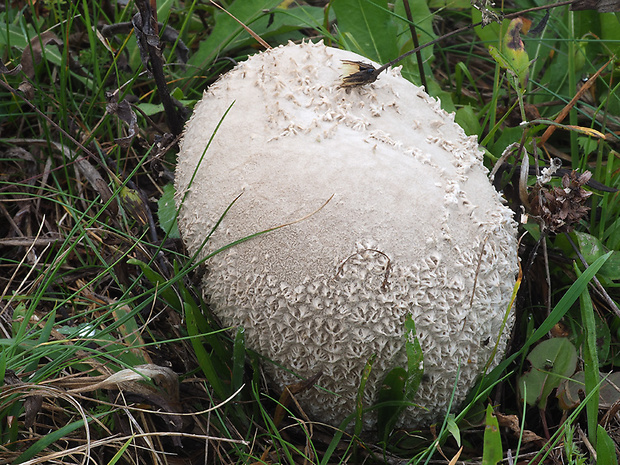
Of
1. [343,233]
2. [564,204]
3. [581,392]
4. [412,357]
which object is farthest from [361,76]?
[581,392]

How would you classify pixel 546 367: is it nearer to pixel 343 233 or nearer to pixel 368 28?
pixel 343 233

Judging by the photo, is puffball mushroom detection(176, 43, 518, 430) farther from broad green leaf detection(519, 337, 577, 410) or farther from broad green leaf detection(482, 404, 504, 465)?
broad green leaf detection(482, 404, 504, 465)

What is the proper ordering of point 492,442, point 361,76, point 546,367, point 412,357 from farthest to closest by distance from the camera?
point 546,367, point 361,76, point 412,357, point 492,442

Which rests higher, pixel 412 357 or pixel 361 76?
pixel 361 76

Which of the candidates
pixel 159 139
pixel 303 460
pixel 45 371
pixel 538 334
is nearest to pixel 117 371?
pixel 45 371

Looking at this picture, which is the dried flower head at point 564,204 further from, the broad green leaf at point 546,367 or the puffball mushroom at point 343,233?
the broad green leaf at point 546,367

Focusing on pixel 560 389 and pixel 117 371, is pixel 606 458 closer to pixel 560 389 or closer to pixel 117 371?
pixel 560 389
